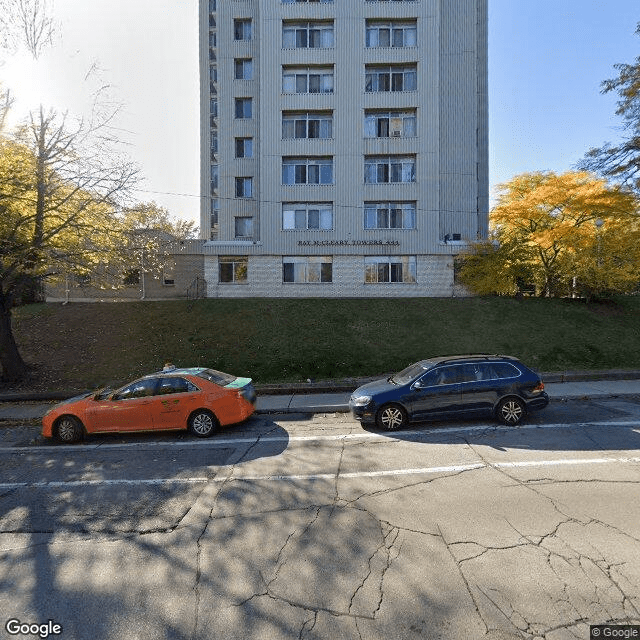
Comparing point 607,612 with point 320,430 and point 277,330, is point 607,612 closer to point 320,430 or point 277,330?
point 320,430

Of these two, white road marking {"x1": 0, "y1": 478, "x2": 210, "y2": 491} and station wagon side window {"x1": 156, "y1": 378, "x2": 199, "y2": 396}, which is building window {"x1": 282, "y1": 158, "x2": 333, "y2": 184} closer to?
station wagon side window {"x1": 156, "y1": 378, "x2": 199, "y2": 396}

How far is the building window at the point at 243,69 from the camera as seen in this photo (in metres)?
26.3

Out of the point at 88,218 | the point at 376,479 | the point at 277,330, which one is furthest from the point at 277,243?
the point at 376,479

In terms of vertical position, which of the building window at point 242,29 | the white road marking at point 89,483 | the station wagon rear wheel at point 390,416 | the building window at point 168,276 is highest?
the building window at point 242,29

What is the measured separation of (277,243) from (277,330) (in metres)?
9.48

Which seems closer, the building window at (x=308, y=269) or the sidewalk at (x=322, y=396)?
the sidewalk at (x=322, y=396)

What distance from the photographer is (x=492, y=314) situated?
18156mm

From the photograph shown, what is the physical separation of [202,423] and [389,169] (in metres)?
21.4

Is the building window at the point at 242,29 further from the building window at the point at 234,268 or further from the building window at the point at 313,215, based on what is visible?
the building window at the point at 234,268

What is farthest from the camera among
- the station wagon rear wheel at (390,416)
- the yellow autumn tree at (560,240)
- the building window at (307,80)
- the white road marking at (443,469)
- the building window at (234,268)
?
the building window at (234,268)

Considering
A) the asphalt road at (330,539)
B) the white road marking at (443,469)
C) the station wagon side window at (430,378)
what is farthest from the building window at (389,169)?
the white road marking at (443,469)

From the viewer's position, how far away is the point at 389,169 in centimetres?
2430

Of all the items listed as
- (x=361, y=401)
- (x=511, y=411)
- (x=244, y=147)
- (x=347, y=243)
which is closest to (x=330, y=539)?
(x=361, y=401)

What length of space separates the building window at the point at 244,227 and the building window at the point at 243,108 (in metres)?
7.11
